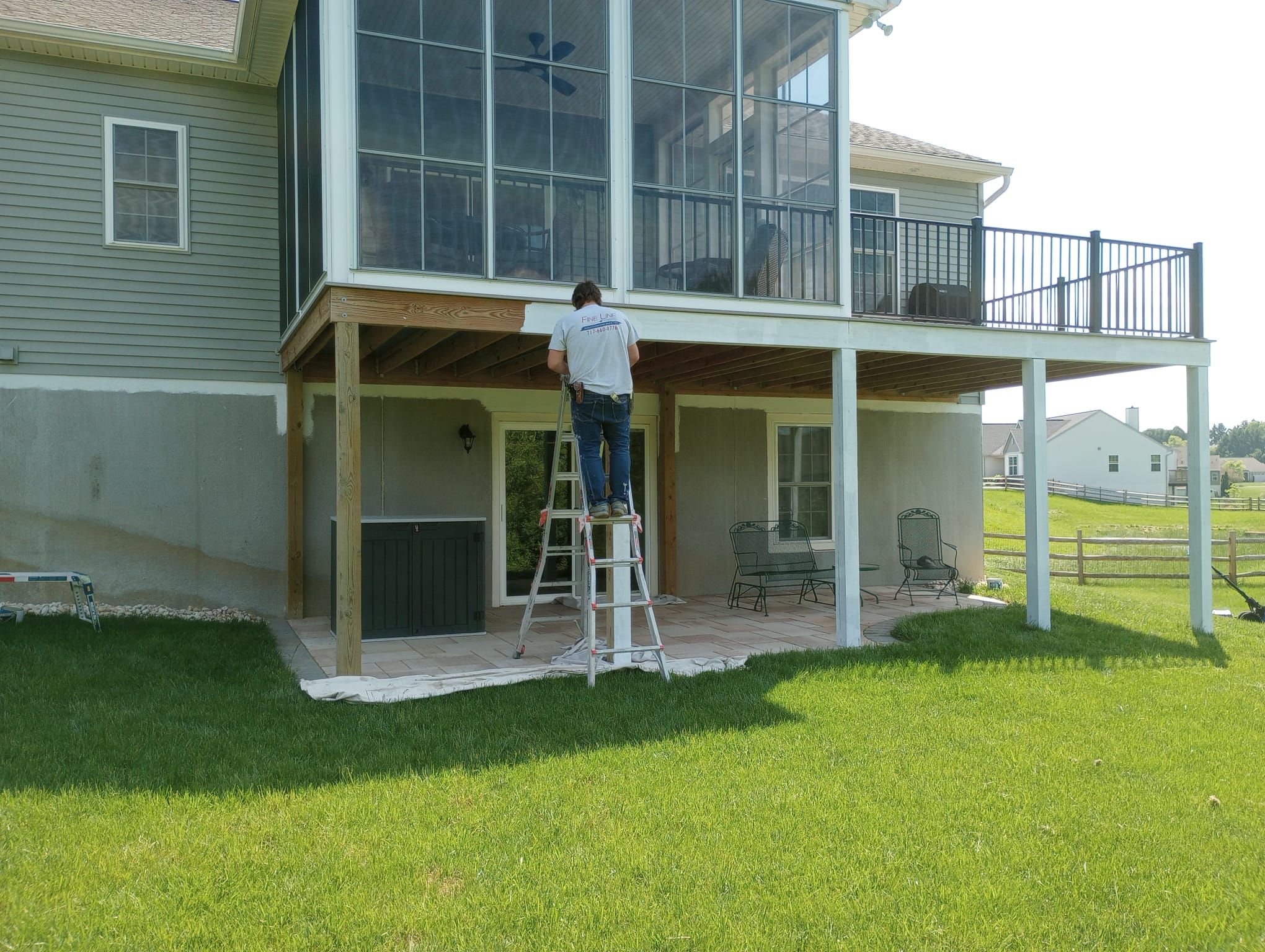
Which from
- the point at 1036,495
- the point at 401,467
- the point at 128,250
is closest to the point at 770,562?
the point at 1036,495

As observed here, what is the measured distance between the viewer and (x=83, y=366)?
28.4 ft

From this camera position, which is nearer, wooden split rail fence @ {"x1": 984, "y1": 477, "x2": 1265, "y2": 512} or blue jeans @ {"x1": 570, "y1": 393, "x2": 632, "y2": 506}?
blue jeans @ {"x1": 570, "y1": 393, "x2": 632, "y2": 506}

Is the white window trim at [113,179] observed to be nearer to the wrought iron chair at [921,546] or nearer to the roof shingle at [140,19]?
the roof shingle at [140,19]

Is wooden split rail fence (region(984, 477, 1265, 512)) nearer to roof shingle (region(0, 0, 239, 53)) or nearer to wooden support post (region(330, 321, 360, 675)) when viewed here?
roof shingle (region(0, 0, 239, 53))

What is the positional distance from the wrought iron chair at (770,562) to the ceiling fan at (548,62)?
193 inches

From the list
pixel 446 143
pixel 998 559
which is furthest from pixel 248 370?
pixel 998 559

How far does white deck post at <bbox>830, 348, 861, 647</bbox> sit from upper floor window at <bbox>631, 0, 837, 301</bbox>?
69 centimetres

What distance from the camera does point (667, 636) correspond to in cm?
802

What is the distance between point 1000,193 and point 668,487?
19.5 feet

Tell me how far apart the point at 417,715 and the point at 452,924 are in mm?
2383

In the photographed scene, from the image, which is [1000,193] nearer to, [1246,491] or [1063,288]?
[1063,288]

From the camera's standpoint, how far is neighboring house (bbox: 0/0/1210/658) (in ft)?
20.8

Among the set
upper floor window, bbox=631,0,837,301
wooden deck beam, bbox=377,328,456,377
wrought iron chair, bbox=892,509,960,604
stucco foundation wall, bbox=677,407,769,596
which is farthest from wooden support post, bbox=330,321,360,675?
wrought iron chair, bbox=892,509,960,604

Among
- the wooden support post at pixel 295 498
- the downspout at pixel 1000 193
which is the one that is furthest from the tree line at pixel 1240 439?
the wooden support post at pixel 295 498
